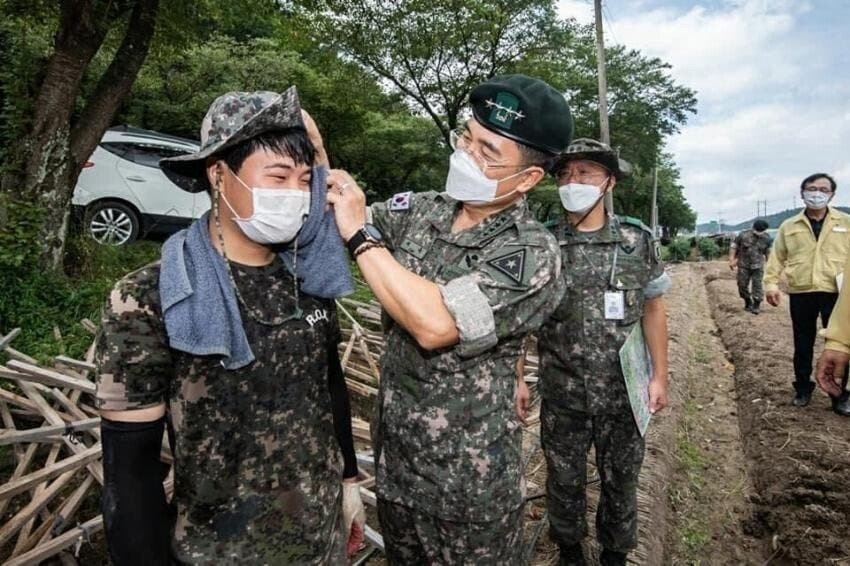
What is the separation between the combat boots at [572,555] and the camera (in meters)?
2.84

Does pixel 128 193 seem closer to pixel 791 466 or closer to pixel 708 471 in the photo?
pixel 708 471

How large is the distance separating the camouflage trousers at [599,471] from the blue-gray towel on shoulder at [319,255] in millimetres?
1743

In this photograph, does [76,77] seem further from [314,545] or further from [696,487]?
[696,487]

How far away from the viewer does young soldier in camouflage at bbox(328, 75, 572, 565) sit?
163 cm

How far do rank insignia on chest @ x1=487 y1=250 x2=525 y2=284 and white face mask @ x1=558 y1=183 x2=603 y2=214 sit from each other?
1.19m

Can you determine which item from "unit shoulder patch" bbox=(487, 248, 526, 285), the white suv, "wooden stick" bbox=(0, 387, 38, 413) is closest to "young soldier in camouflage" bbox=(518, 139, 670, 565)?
"unit shoulder patch" bbox=(487, 248, 526, 285)

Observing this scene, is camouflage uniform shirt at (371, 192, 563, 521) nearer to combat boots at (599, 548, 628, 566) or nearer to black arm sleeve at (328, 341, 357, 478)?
black arm sleeve at (328, 341, 357, 478)

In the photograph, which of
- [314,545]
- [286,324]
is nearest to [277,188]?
[286,324]

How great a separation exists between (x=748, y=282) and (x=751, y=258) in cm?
69

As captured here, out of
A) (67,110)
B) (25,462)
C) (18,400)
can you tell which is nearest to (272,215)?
(25,462)

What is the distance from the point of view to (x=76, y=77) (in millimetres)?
5371

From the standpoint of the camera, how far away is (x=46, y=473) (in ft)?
9.33

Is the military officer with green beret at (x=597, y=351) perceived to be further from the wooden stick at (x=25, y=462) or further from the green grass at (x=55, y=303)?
the green grass at (x=55, y=303)

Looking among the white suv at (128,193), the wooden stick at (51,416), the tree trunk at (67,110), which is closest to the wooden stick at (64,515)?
the wooden stick at (51,416)
